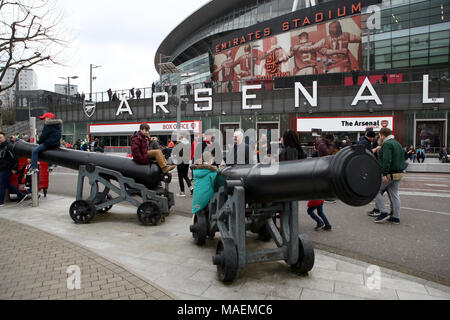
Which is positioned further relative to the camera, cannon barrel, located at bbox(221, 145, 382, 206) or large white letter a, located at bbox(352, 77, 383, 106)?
large white letter a, located at bbox(352, 77, 383, 106)

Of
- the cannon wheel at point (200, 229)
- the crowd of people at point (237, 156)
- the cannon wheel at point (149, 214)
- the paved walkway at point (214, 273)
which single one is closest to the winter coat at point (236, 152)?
the crowd of people at point (237, 156)

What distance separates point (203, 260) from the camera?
450cm

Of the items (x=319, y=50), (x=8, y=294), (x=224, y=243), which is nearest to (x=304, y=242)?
(x=224, y=243)

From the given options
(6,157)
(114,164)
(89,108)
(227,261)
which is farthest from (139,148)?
(89,108)

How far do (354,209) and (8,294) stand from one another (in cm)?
749

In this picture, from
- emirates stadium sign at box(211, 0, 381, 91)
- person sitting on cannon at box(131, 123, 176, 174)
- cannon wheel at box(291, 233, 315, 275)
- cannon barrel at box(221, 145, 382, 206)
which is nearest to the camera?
cannon barrel at box(221, 145, 382, 206)

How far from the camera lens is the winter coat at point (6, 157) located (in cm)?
809

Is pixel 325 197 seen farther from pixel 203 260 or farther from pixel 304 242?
pixel 203 260

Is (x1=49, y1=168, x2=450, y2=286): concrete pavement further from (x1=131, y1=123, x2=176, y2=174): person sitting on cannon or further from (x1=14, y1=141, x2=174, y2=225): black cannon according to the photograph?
(x1=131, y1=123, x2=176, y2=174): person sitting on cannon

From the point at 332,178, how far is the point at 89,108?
40545 mm

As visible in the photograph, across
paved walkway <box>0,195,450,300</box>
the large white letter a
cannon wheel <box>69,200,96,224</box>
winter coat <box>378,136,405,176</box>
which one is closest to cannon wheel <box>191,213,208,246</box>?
paved walkway <box>0,195,450,300</box>

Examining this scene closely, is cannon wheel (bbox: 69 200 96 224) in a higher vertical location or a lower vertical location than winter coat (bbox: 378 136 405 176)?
lower

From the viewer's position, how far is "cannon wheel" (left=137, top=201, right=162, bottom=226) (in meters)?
6.38

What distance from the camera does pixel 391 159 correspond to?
6.61 m
